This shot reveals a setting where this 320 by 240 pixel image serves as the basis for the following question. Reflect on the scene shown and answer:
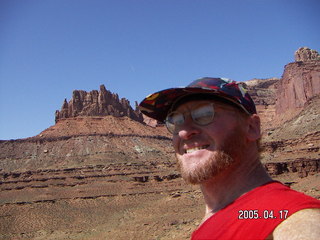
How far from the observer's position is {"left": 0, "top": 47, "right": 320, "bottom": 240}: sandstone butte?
29234 mm

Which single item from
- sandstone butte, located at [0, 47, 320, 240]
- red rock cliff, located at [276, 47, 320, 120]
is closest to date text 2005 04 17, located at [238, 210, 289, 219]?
sandstone butte, located at [0, 47, 320, 240]

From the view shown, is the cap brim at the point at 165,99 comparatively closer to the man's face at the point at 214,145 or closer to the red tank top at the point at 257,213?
the man's face at the point at 214,145

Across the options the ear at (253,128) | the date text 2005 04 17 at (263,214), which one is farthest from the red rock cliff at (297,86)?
the date text 2005 04 17 at (263,214)

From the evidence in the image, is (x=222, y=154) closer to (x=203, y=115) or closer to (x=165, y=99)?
(x=203, y=115)

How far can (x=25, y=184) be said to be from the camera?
2056 inches

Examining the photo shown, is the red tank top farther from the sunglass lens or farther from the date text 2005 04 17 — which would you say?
the sunglass lens

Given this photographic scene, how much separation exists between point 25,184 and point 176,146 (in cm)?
5583

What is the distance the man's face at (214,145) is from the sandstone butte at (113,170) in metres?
0.72

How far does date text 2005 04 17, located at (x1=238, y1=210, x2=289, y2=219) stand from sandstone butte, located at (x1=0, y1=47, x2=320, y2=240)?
3.71ft

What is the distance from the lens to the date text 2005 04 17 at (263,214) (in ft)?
4.85

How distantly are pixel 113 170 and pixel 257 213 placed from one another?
56963 millimetres

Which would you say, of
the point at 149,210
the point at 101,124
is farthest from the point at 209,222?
the point at 101,124

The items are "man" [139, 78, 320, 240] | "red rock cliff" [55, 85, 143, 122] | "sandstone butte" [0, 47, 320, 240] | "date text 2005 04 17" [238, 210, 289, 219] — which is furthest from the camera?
"red rock cliff" [55, 85, 143, 122]

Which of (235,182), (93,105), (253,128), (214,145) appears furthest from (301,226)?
(93,105)
